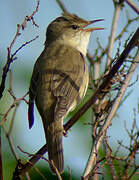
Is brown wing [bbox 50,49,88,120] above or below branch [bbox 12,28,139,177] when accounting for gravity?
above

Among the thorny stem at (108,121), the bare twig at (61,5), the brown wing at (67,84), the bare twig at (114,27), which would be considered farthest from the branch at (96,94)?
the bare twig at (61,5)

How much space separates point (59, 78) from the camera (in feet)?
12.1

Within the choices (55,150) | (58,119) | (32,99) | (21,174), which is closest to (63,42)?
(32,99)

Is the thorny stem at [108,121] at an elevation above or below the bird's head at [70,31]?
below

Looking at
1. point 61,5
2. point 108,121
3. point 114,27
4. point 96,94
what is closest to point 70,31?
point 61,5

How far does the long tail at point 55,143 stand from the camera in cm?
316

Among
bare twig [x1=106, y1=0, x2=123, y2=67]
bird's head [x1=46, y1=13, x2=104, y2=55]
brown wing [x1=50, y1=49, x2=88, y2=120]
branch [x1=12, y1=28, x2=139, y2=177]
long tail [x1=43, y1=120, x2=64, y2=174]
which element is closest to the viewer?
branch [x1=12, y1=28, x2=139, y2=177]

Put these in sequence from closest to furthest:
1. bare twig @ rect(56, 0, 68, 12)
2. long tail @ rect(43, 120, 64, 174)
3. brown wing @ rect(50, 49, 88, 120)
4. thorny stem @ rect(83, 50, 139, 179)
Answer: thorny stem @ rect(83, 50, 139, 179) < long tail @ rect(43, 120, 64, 174) < brown wing @ rect(50, 49, 88, 120) < bare twig @ rect(56, 0, 68, 12)

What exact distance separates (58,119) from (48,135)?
7.6 inches

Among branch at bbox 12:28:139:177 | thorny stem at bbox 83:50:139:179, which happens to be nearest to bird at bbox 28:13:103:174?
branch at bbox 12:28:139:177

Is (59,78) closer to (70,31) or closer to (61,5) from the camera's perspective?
(61,5)

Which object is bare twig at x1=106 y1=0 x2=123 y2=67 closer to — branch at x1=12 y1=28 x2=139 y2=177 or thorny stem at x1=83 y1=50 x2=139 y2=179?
thorny stem at x1=83 y1=50 x2=139 y2=179

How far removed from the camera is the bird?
3346mm

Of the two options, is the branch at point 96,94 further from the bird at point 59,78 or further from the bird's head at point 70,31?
the bird's head at point 70,31
